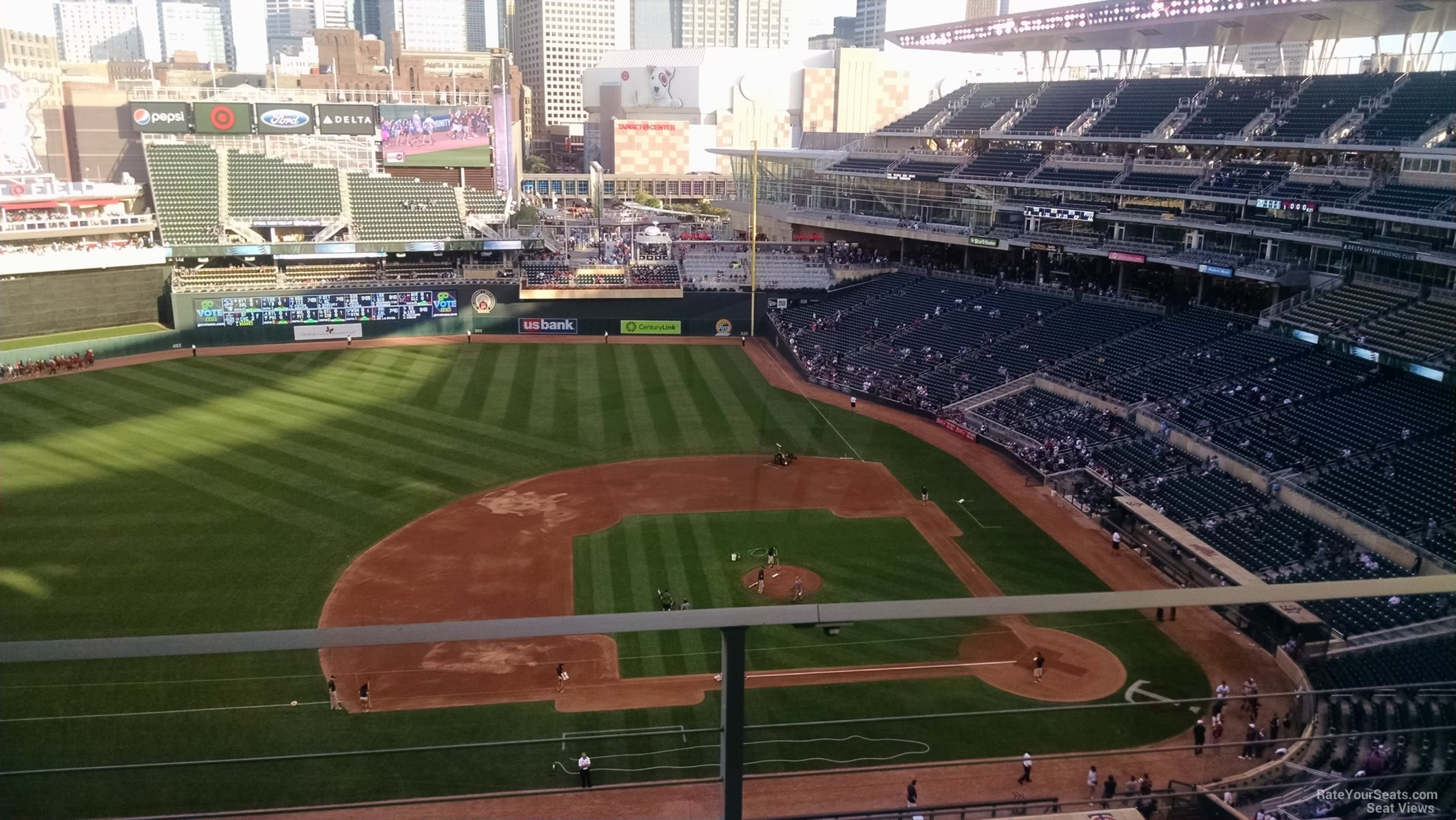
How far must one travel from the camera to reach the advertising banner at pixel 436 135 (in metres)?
50.8

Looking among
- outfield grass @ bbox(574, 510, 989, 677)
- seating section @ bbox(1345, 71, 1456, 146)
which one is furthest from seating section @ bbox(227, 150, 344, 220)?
seating section @ bbox(1345, 71, 1456, 146)

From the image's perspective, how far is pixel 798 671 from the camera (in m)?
7.96

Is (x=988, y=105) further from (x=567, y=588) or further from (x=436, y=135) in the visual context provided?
(x=567, y=588)

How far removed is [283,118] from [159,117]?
527 cm

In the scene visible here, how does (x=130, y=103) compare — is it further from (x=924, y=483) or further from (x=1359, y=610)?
(x=1359, y=610)

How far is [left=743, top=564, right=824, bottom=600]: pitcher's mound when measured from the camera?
61.9 ft

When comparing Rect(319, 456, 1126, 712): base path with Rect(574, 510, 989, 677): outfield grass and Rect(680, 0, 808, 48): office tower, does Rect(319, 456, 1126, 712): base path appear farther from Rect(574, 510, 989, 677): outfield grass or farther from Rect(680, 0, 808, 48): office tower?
Rect(680, 0, 808, 48): office tower

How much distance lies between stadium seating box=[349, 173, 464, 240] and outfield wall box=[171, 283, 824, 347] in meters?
3.93

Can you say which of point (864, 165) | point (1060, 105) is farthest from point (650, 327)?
point (1060, 105)

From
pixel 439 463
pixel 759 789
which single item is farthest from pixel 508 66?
pixel 759 789

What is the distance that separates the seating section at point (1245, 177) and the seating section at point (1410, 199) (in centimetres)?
408

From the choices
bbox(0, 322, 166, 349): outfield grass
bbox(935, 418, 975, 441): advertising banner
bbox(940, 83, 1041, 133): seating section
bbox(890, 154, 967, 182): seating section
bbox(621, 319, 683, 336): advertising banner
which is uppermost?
bbox(940, 83, 1041, 133): seating section

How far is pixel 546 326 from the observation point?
44469mm

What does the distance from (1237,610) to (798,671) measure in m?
6.99
